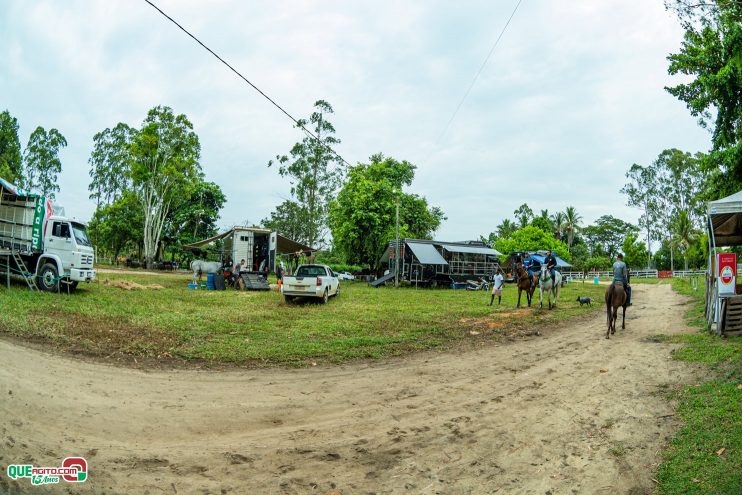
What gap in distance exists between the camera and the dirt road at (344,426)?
393 centimetres

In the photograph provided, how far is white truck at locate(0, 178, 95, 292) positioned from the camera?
1546cm

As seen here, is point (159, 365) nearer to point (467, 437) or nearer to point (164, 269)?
point (467, 437)

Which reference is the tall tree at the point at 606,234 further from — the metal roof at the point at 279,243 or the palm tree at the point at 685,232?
the metal roof at the point at 279,243

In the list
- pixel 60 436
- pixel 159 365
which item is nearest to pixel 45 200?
pixel 159 365

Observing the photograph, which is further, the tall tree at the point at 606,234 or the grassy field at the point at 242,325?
the tall tree at the point at 606,234

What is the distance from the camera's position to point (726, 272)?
9.84 metres

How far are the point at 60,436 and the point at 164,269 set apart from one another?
1721 inches

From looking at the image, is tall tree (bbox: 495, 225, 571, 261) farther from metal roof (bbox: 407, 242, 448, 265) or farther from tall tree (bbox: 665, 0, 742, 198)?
tall tree (bbox: 665, 0, 742, 198)

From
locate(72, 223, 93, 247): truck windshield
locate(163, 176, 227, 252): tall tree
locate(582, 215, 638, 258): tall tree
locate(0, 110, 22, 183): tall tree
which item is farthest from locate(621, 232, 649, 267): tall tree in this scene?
locate(0, 110, 22, 183): tall tree

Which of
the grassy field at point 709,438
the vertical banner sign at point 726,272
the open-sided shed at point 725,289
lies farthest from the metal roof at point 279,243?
the grassy field at point 709,438

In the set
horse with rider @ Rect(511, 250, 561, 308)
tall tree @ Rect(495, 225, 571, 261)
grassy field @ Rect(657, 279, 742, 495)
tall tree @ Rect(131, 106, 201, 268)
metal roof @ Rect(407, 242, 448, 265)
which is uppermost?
tall tree @ Rect(131, 106, 201, 268)

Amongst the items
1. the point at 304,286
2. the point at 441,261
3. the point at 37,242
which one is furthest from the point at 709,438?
the point at 441,261

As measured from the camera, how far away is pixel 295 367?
7871 mm

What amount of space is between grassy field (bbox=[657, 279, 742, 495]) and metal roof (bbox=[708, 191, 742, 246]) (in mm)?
4367
